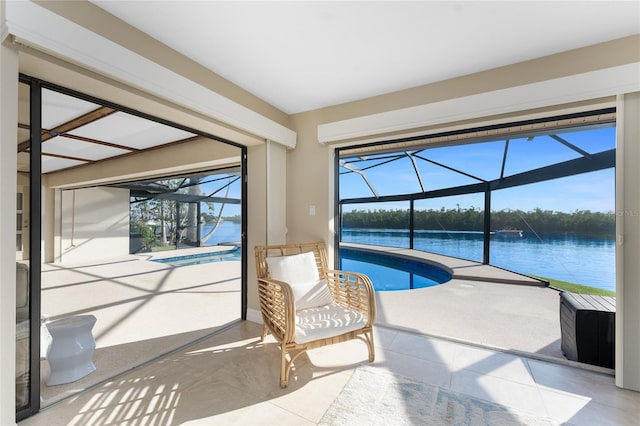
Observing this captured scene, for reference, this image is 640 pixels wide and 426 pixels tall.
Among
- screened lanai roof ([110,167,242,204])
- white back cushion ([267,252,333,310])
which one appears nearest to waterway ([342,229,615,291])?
white back cushion ([267,252,333,310])

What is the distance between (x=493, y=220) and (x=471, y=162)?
1580mm

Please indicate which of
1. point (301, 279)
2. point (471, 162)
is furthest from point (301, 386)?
point (471, 162)

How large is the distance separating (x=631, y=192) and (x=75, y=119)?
506 centimetres

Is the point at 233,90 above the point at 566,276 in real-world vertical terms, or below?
above

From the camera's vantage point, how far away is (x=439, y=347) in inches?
95.2

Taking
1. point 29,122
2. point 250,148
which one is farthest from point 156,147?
A: point 29,122

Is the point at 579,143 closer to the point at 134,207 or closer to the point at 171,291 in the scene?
the point at 171,291

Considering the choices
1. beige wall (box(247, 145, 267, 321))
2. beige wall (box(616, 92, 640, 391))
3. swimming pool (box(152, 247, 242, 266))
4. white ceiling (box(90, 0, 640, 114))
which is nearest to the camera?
white ceiling (box(90, 0, 640, 114))

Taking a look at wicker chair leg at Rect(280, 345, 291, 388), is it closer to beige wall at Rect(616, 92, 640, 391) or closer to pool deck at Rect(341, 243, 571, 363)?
pool deck at Rect(341, 243, 571, 363)

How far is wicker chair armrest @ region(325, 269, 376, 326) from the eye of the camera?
2.16 metres

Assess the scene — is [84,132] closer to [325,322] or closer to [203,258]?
[325,322]

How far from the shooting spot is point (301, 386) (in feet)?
6.06

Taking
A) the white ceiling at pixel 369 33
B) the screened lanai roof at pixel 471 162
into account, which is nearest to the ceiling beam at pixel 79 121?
the white ceiling at pixel 369 33

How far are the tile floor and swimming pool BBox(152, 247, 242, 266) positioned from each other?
5.14 m
